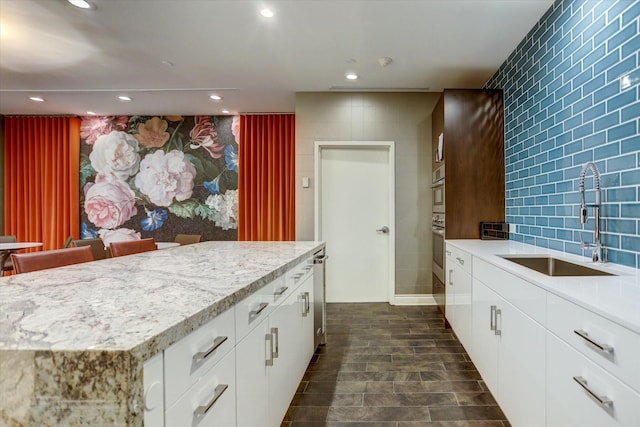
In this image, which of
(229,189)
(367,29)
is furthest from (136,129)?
(367,29)

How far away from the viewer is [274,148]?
4.73 meters

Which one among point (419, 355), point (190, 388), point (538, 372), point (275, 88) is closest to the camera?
point (190, 388)

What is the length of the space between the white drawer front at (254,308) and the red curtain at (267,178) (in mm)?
3314

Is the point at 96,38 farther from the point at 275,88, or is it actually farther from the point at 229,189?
the point at 229,189

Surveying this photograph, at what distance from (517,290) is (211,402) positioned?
138 centimetres

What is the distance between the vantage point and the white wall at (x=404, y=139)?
3.74m

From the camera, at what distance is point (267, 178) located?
4.75 meters

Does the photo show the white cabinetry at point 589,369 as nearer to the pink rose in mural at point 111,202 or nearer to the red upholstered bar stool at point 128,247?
the red upholstered bar stool at point 128,247

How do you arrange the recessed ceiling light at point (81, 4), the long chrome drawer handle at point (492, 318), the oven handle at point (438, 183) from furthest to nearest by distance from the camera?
1. the oven handle at point (438, 183)
2. the recessed ceiling light at point (81, 4)
3. the long chrome drawer handle at point (492, 318)

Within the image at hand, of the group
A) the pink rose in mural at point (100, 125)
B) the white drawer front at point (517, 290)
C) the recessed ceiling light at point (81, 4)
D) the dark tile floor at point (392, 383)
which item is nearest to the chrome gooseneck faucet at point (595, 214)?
the white drawer front at point (517, 290)

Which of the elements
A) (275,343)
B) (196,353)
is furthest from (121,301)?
(275,343)

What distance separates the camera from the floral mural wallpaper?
4.88 metres

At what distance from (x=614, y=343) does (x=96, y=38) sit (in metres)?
3.78

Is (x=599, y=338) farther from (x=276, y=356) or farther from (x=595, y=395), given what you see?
(x=276, y=356)
